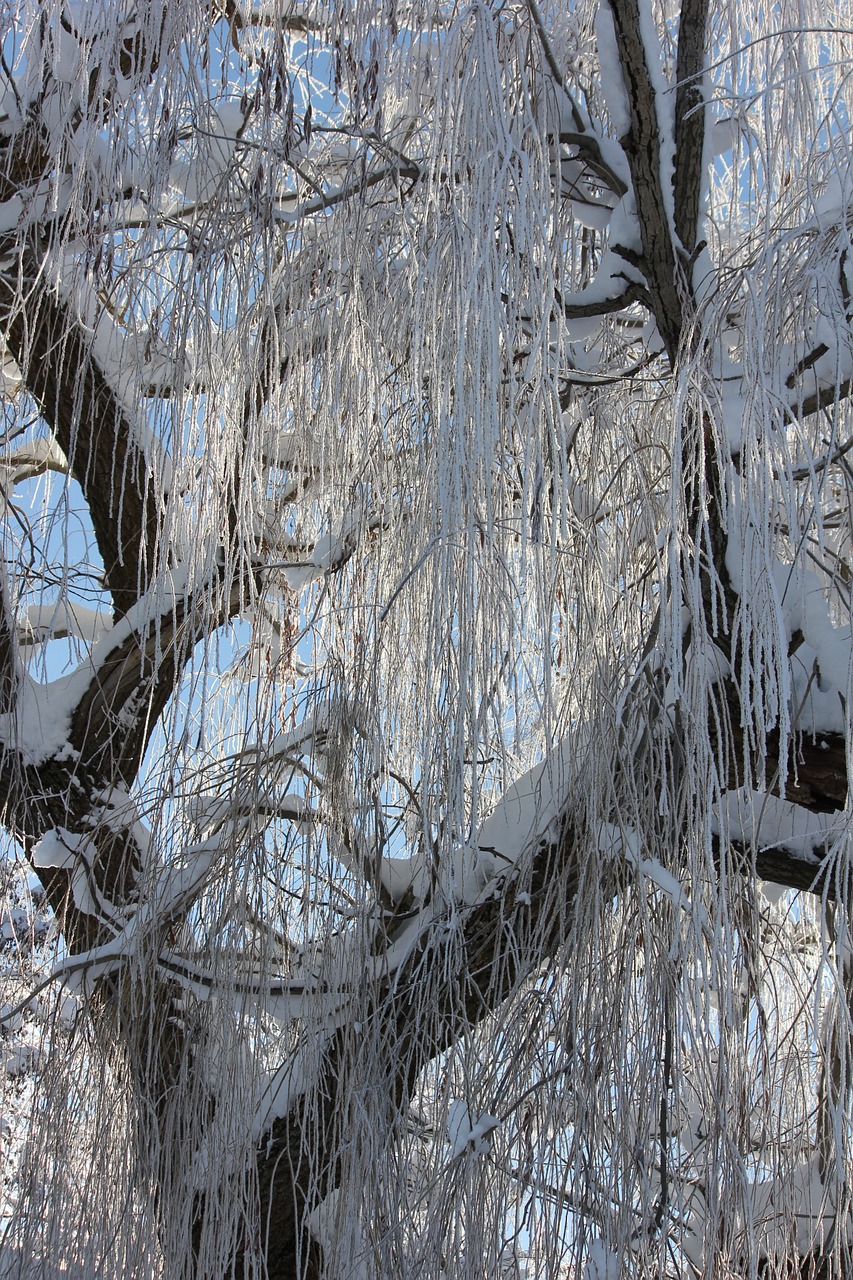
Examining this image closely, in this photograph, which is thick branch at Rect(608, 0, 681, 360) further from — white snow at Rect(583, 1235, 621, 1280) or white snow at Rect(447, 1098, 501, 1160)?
white snow at Rect(583, 1235, 621, 1280)

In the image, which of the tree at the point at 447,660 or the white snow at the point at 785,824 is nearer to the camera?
the tree at the point at 447,660

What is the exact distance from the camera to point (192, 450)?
229cm

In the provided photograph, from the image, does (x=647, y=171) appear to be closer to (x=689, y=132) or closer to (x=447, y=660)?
(x=689, y=132)

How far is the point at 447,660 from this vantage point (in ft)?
5.70

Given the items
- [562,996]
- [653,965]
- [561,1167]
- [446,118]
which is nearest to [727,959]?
[653,965]

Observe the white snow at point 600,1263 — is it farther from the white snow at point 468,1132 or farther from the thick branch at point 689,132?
the thick branch at point 689,132

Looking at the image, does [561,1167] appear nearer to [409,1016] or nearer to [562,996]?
[562,996]

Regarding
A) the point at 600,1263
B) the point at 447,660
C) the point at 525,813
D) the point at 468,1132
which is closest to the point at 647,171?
the point at 447,660

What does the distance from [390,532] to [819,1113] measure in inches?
50.7

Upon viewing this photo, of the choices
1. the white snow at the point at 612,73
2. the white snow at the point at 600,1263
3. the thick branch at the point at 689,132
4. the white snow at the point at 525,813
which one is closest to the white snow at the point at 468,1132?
the white snow at the point at 600,1263

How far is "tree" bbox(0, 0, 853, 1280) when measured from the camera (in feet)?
5.49

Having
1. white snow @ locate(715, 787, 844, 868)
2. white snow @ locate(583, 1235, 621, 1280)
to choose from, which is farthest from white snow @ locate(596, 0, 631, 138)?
white snow @ locate(583, 1235, 621, 1280)

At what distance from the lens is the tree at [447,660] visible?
1.67 m

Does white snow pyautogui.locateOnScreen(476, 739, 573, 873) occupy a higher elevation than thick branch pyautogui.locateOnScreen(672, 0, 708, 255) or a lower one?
lower
